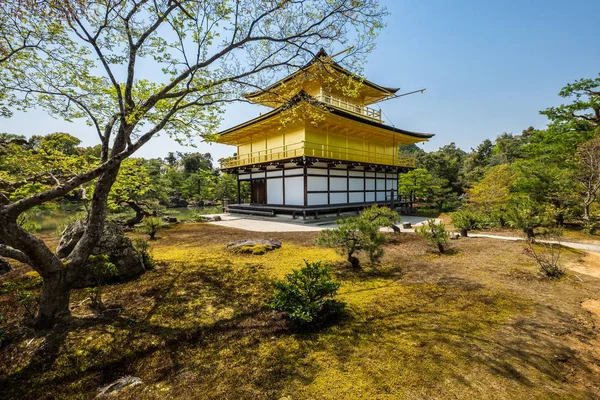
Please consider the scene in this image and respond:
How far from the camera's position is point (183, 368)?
256 centimetres

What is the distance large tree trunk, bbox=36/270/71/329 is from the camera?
10.4ft

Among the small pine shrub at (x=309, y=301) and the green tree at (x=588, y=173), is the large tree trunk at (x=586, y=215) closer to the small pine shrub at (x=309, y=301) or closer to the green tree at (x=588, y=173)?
the green tree at (x=588, y=173)

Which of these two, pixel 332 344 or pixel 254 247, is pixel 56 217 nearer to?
pixel 254 247

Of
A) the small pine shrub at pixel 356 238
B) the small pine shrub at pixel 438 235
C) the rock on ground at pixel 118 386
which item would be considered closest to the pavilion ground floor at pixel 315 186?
the small pine shrub at pixel 438 235

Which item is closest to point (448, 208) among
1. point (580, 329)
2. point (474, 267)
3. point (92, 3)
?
point (474, 267)

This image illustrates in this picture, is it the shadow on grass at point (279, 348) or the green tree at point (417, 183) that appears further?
the green tree at point (417, 183)

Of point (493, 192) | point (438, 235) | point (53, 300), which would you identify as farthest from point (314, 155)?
point (53, 300)

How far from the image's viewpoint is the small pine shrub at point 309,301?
3.21 m

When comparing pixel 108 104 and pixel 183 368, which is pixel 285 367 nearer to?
pixel 183 368

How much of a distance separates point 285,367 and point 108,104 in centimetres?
599

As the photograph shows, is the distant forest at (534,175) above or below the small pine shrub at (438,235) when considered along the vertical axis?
above

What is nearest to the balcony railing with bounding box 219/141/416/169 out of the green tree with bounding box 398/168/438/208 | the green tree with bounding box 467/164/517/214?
the green tree with bounding box 398/168/438/208

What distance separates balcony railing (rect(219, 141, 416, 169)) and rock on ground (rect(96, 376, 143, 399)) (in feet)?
42.9

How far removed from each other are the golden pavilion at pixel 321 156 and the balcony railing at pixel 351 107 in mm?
69
